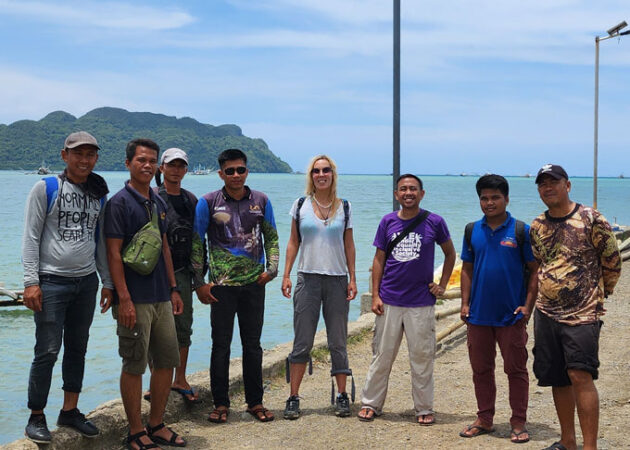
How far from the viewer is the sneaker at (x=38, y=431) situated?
4.31 metres

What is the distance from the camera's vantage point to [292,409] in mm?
5566

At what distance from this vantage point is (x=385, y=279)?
5.43 meters

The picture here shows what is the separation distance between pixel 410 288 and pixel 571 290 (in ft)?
4.40

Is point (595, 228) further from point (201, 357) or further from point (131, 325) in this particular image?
point (201, 357)

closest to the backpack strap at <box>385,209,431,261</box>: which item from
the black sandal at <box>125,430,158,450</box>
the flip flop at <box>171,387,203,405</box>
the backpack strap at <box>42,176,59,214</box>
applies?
the flip flop at <box>171,387,203,405</box>

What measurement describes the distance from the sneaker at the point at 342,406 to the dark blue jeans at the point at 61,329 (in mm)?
2086

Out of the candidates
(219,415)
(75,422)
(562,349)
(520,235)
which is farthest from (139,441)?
(520,235)

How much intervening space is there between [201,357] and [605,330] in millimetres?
6141

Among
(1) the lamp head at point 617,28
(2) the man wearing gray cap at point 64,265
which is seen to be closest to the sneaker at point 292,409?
(2) the man wearing gray cap at point 64,265

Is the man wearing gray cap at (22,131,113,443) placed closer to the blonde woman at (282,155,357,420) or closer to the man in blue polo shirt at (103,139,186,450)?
the man in blue polo shirt at (103,139,186,450)

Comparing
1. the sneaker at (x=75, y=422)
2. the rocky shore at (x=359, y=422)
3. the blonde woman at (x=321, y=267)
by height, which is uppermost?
the blonde woman at (x=321, y=267)

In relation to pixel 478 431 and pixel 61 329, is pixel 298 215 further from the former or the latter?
pixel 478 431

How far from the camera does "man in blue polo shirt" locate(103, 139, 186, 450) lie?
14.6 ft

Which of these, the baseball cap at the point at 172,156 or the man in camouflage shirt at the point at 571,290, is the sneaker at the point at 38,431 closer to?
the baseball cap at the point at 172,156
